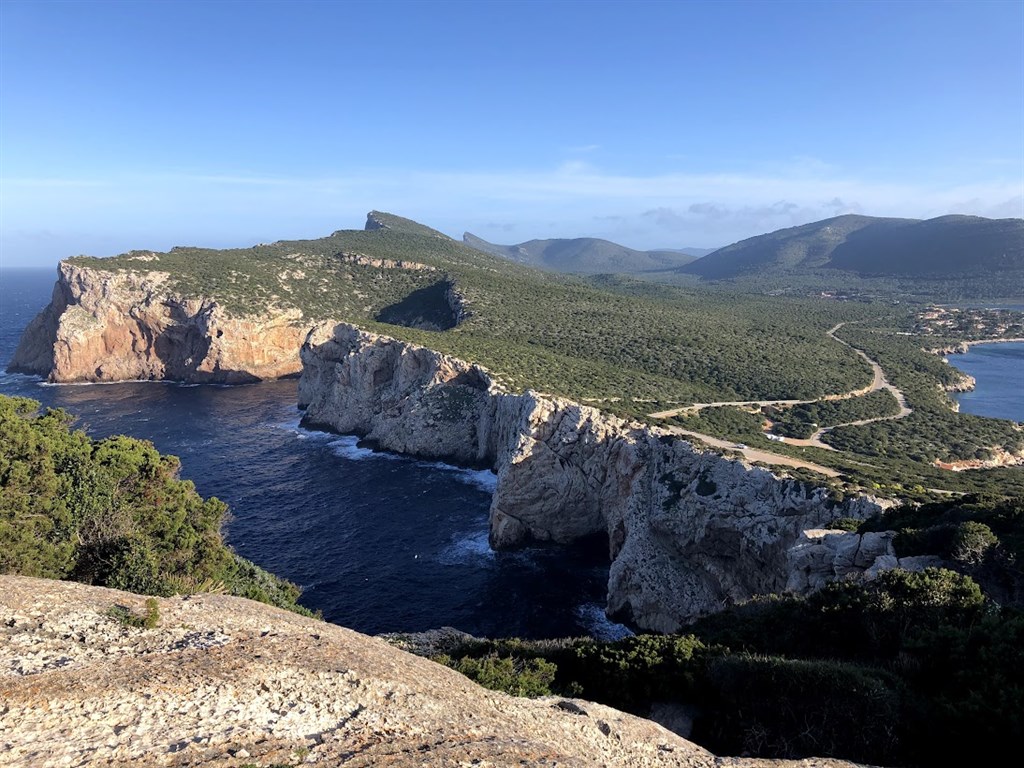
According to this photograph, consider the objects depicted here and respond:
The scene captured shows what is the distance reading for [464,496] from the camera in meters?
54.0

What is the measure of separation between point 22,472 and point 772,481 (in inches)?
1368

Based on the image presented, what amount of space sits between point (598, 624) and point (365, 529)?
68.2 feet

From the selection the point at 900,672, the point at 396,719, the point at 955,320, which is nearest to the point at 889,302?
the point at 955,320

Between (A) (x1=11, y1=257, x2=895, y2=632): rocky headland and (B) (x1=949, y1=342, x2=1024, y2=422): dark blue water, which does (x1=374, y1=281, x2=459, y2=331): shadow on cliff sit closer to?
(A) (x1=11, y1=257, x2=895, y2=632): rocky headland

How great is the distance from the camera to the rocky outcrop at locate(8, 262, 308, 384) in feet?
289

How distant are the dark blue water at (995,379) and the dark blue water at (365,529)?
5351 cm

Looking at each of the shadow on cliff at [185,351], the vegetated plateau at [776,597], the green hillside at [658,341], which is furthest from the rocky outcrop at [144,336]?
the vegetated plateau at [776,597]

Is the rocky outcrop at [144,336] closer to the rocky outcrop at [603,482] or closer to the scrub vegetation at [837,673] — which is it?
the rocky outcrop at [603,482]

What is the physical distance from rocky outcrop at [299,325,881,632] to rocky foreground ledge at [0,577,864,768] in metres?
20.8

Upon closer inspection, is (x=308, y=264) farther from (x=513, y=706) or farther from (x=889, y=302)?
(x=889, y=302)

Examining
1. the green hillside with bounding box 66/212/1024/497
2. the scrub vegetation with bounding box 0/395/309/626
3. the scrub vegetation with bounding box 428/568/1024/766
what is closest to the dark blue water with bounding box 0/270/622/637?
the scrub vegetation with bounding box 0/395/309/626

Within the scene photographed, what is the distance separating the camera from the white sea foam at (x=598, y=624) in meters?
34.7

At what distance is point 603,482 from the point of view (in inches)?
1788

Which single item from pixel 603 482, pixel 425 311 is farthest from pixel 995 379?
pixel 425 311
